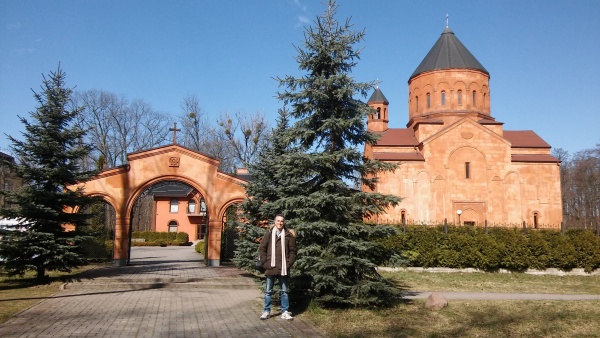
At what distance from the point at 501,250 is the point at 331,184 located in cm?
1197

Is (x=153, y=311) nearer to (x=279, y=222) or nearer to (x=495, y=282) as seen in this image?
(x=279, y=222)

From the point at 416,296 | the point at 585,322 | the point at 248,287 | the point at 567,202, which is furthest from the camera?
the point at 567,202

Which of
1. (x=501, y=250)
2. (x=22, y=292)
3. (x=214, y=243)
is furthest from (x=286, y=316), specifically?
(x=501, y=250)

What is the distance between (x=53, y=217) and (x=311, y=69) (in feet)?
29.5

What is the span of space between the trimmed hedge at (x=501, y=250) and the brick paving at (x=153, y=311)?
8065 mm

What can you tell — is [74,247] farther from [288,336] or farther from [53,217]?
[288,336]

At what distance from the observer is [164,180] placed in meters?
18.0

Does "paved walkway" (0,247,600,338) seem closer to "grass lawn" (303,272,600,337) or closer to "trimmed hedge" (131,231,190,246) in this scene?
"grass lawn" (303,272,600,337)

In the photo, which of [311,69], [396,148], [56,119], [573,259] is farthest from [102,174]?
[396,148]

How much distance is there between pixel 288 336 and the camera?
6594 mm

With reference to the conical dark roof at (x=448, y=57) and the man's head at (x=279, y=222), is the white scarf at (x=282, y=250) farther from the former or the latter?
the conical dark roof at (x=448, y=57)

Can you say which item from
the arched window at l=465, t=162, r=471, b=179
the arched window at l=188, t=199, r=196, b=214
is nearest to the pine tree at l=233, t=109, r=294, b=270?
the arched window at l=465, t=162, r=471, b=179

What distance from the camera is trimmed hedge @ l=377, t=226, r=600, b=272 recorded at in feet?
57.9

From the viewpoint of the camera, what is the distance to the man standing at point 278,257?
7.99 meters
